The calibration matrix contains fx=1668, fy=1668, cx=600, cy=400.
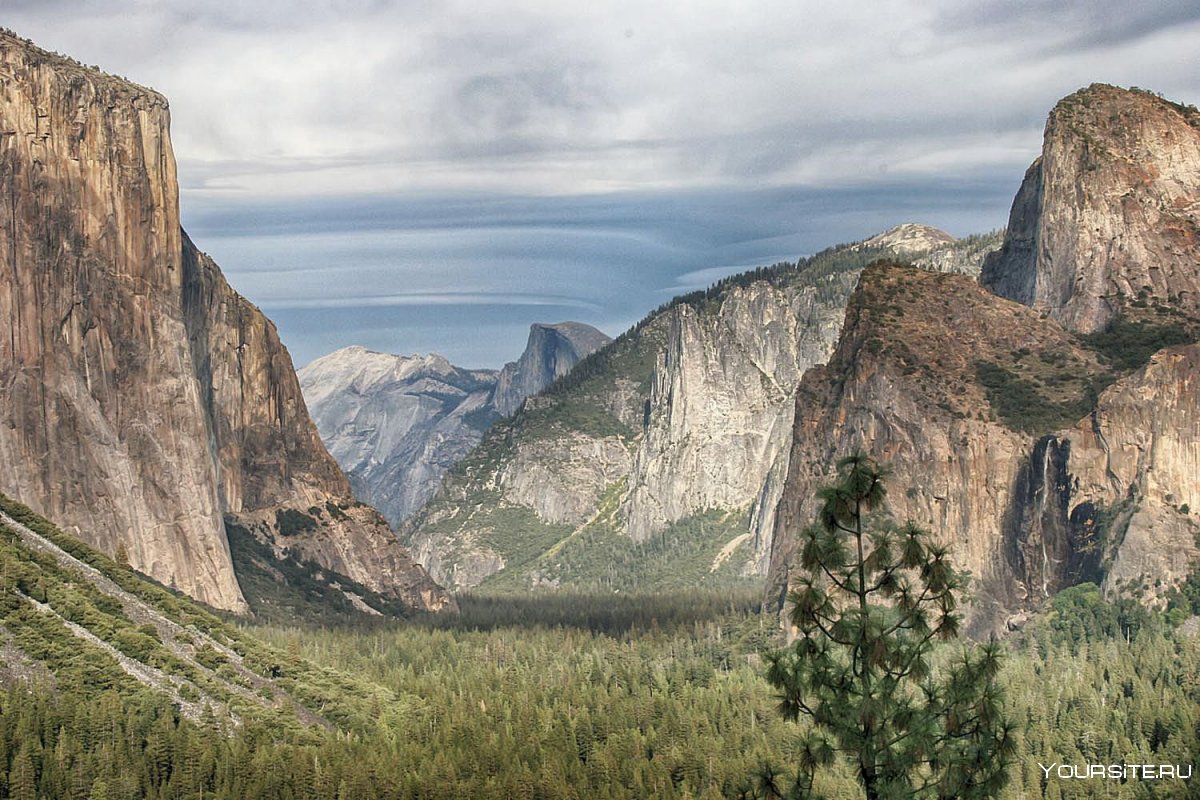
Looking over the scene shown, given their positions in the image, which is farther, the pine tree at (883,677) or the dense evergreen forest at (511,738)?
the dense evergreen forest at (511,738)

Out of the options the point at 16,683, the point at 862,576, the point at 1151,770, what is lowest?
the point at 1151,770

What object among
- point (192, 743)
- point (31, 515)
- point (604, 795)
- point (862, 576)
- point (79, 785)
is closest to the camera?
point (862, 576)

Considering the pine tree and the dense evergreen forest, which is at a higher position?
the pine tree

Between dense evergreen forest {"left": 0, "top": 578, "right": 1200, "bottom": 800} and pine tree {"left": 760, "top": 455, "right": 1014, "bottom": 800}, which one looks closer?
pine tree {"left": 760, "top": 455, "right": 1014, "bottom": 800}

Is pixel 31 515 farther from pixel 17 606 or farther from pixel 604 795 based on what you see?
pixel 604 795

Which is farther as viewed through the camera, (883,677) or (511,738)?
(511,738)

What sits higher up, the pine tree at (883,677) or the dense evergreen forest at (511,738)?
the pine tree at (883,677)

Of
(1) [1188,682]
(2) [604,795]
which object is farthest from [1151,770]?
(2) [604,795]

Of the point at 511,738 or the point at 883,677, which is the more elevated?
the point at 883,677
